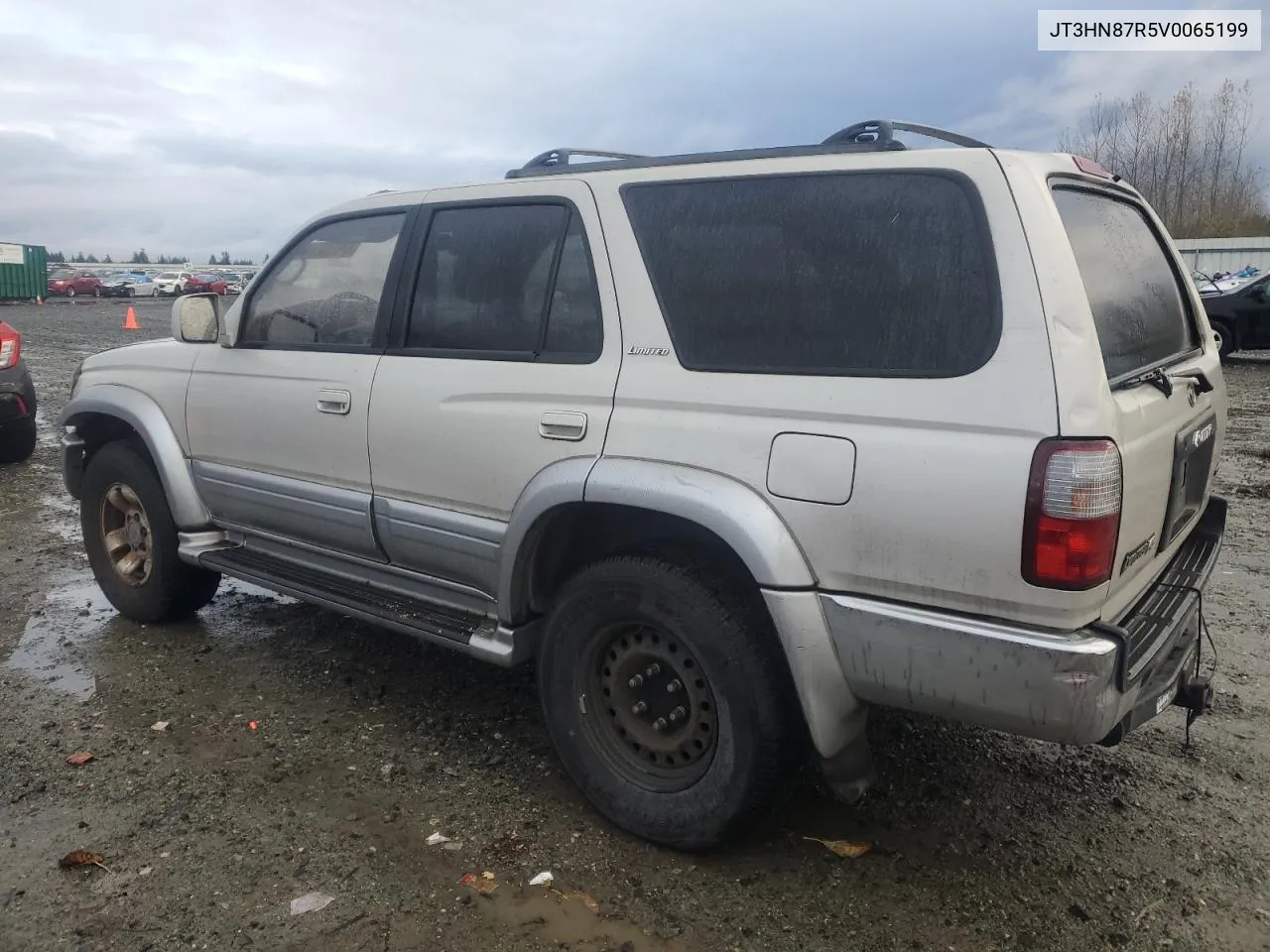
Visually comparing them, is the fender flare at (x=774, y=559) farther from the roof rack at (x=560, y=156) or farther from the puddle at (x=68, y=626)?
the puddle at (x=68, y=626)

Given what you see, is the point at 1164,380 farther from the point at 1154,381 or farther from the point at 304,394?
the point at 304,394

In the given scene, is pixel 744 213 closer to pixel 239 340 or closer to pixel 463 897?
pixel 463 897

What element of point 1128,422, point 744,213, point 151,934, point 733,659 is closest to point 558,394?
point 744,213

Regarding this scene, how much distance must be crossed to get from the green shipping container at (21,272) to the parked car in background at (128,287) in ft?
22.7

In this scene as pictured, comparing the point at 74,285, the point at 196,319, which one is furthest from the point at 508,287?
the point at 74,285

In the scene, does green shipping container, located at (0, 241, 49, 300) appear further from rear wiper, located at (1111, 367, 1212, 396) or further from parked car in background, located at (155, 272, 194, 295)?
rear wiper, located at (1111, 367, 1212, 396)

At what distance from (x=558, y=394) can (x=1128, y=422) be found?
5.22ft

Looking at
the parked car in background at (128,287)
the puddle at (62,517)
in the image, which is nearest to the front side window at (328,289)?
the puddle at (62,517)

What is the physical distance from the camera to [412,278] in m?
3.76

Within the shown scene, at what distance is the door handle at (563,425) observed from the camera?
3.10 m

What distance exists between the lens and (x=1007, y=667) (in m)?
2.41

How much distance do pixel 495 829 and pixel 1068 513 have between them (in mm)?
1963

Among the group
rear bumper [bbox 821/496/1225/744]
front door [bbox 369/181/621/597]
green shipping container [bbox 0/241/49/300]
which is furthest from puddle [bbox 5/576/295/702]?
green shipping container [bbox 0/241/49/300]

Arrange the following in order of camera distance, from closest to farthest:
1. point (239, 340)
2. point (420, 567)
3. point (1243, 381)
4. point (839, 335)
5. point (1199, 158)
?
point (839, 335)
point (420, 567)
point (239, 340)
point (1243, 381)
point (1199, 158)
